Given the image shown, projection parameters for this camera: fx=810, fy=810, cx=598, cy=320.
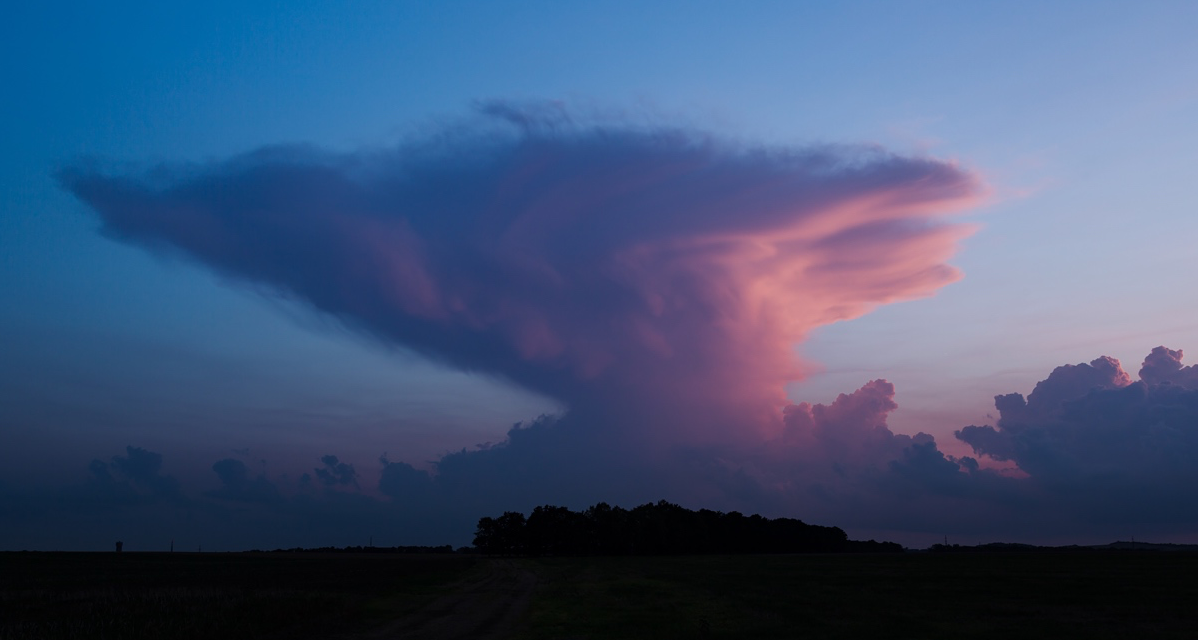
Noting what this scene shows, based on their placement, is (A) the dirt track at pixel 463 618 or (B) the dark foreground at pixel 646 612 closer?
(B) the dark foreground at pixel 646 612

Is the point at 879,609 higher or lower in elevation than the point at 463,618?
higher

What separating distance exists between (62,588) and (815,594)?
61.3 m

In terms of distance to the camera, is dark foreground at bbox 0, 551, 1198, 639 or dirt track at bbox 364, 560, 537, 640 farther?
dirt track at bbox 364, 560, 537, 640

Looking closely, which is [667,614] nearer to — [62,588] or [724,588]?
[724,588]

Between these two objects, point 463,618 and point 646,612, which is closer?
point 463,618

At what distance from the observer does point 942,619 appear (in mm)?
39656

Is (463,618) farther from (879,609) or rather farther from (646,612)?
(879,609)

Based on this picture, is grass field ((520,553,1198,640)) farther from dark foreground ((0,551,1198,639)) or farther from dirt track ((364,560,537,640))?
dirt track ((364,560,537,640))

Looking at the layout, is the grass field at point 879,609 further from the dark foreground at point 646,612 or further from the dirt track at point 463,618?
the dirt track at point 463,618

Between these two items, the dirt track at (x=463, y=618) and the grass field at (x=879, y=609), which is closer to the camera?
the grass field at (x=879, y=609)

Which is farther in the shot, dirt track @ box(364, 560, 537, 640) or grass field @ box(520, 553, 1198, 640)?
dirt track @ box(364, 560, 537, 640)

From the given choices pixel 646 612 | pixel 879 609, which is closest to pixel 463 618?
pixel 646 612

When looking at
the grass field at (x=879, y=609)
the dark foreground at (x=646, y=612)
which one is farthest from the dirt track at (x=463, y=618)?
the grass field at (x=879, y=609)

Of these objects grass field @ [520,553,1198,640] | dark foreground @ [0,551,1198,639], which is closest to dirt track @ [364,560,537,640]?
dark foreground @ [0,551,1198,639]
